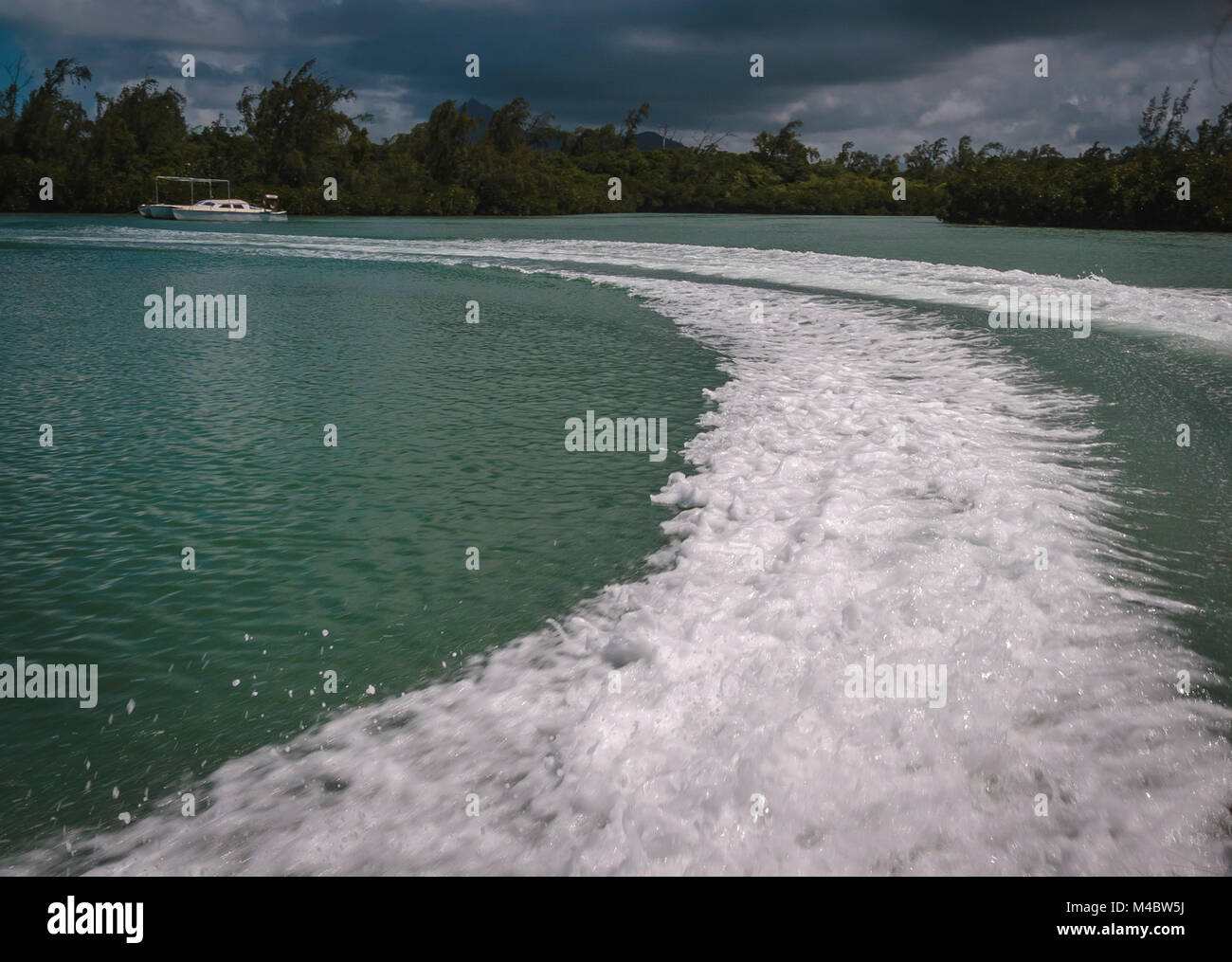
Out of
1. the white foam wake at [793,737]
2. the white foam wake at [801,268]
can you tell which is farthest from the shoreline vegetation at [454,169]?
the white foam wake at [793,737]

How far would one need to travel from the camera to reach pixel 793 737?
338cm

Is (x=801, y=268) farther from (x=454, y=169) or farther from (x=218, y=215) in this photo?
(x=454, y=169)

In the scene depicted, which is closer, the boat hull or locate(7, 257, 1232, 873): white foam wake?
locate(7, 257, 1232, 873): white foam wake

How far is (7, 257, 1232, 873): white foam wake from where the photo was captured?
9.18 ft

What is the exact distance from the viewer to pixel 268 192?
7531 cm

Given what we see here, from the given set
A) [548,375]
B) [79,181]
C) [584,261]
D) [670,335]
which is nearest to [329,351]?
[548,375]

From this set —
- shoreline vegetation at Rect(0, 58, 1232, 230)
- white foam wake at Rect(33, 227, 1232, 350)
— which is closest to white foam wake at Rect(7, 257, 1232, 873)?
white foam wake at Rect(33, 227, 1232, 350)

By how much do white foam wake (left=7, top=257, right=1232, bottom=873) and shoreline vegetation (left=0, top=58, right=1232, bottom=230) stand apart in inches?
1888

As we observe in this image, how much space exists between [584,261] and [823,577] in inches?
885

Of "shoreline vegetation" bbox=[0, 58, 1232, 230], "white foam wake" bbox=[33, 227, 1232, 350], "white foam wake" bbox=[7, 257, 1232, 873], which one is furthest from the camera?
"shoreline vegetation" bbox=[0, 58, 1232, 230]

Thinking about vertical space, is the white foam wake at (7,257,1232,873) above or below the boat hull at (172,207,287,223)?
below

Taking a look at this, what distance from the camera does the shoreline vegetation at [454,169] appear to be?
5079cm

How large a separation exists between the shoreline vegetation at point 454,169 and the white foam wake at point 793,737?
48.0 metres

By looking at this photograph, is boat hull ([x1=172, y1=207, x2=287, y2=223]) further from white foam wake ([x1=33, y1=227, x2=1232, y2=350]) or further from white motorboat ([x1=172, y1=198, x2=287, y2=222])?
white foam wake ([x1=33, y1=227, x2=1232, y2=350])
